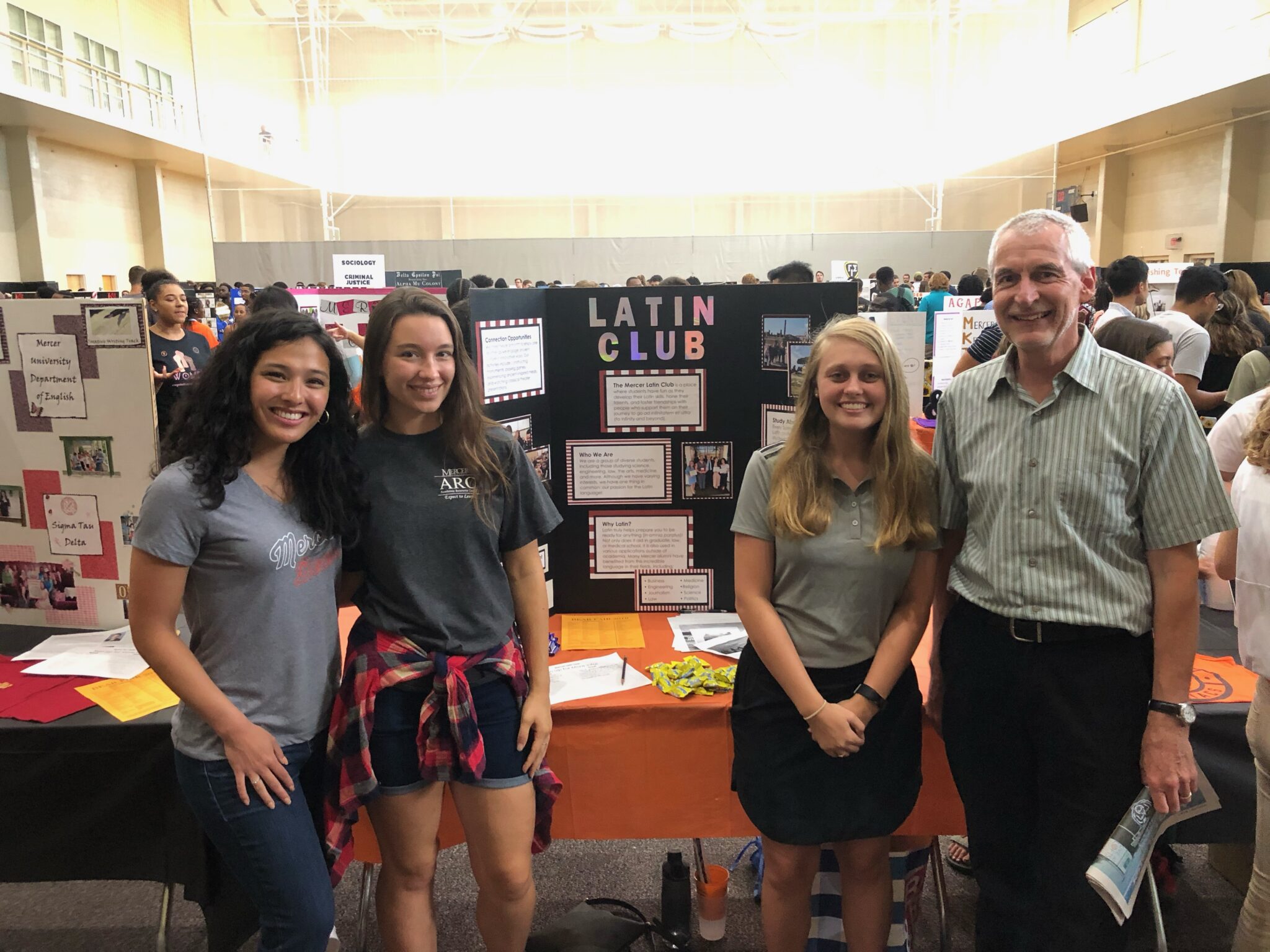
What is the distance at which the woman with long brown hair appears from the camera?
163cm

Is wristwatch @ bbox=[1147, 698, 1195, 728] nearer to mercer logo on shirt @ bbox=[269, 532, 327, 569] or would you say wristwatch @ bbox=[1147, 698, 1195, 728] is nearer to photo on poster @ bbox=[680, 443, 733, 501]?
photo on poster @ bbox=[680, 443, 733, 501]

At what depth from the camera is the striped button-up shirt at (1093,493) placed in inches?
57.8

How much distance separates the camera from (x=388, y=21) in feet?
55.4

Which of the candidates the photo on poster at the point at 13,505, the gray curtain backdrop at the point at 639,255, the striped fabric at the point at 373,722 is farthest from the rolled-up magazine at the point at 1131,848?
the gray curtain backdrop at the point at 639,255

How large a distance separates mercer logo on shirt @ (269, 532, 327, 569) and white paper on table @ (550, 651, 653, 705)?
797mm

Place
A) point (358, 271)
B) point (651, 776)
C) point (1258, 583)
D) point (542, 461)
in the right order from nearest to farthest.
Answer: point (1258, 583) → point (651, 776) → point (542, 461) → point (358, 271)

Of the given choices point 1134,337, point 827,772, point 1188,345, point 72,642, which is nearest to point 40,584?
point 72,642

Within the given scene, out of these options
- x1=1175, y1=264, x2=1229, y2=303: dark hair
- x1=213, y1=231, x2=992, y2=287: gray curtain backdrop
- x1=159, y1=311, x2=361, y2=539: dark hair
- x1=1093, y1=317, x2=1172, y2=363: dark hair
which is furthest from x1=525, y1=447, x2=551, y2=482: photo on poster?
x1=213, y1=231, x2=992, y2=287: gray curtain backdrop

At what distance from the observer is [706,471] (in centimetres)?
249

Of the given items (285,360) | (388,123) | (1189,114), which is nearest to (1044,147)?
(1189,114)

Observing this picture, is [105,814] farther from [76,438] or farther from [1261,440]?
[1261,440]

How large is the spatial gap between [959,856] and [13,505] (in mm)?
2938

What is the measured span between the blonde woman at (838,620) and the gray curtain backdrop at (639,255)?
15.4m

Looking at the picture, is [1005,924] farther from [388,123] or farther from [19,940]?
[388,123]
